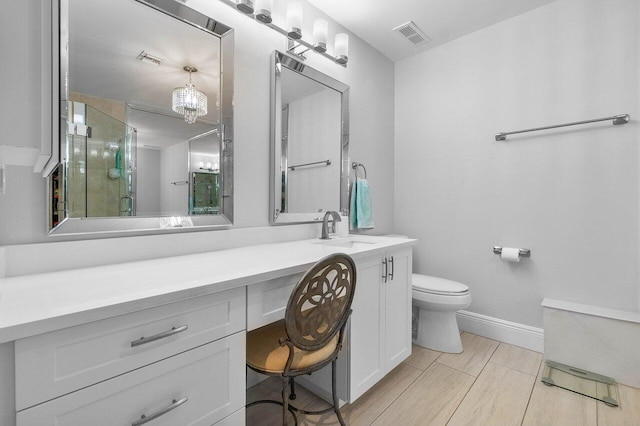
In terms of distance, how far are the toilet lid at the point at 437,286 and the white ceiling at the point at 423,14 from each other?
201 centimetres

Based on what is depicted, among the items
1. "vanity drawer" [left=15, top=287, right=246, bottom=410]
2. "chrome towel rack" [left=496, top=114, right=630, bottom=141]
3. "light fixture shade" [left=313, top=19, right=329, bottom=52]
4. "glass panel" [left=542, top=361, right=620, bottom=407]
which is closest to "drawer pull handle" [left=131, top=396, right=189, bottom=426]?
"vanity drawer" [left=15, top=287, right=246, bottom=410]

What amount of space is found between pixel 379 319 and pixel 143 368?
118 cm

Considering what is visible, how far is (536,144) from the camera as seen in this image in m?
2.19

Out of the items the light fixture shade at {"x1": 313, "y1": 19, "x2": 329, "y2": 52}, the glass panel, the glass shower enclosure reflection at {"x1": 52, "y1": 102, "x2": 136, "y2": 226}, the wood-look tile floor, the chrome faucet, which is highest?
the light fixture shade at {"x1": 313, "y1": 19, "x2": 329, "y2": 52}

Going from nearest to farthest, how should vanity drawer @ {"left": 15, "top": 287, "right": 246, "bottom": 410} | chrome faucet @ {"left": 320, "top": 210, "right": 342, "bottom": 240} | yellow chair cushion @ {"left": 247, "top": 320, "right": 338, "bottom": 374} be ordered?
vanity drawer @ {"left": 15, "top": 287, "right": 246, "bottom": 410} < yellow chair cushion @ {"left": 247, "top": 320, "right": 338, "bottom": 374} < chrome faucet @ {"left": 320, "top": 210, "right": 342, "bottom": 240}

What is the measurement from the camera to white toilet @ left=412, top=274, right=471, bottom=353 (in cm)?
207

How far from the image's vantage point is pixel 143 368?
0.78 m

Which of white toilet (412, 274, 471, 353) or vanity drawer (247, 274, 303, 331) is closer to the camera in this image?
vanity drawer (247, 274, 303, 331)

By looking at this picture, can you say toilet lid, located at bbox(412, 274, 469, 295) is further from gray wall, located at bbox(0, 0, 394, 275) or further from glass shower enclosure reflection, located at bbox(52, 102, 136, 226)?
glass shower enclosure reflection, located at bbox(52, 102, 136, 226)

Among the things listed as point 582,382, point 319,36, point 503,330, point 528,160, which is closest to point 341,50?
point 319,36

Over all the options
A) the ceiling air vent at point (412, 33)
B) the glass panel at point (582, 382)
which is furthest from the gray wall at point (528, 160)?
the glass panel at point (582, 382)

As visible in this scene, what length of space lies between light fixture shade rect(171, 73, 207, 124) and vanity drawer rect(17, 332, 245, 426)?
3.49 feet

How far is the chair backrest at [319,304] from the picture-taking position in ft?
3.39

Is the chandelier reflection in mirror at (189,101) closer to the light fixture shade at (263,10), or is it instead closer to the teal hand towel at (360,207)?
the light fixture shade at (263,10)
